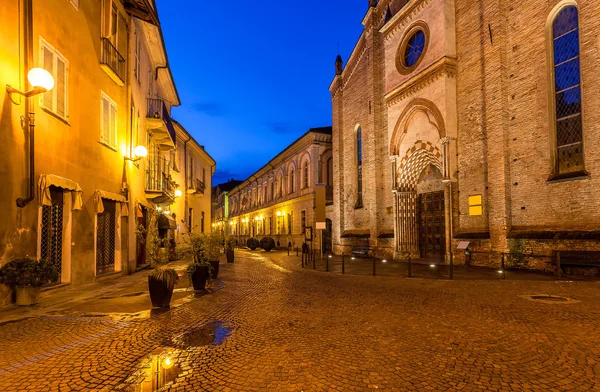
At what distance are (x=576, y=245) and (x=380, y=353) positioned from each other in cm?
1024

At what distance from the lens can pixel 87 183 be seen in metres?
10.4

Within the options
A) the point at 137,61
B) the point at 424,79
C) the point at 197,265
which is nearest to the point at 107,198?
the point at 197,265

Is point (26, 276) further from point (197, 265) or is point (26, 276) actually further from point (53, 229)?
point (197, 265)

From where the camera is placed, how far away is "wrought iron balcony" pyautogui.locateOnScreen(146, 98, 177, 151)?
672 inches

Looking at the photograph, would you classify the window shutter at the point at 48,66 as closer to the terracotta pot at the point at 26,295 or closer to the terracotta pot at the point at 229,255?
the terracotta pot at the point at 26,295

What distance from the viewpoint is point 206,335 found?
18.2 feet

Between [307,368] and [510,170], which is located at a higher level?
[510,170]

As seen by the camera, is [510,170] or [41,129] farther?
[510,170]

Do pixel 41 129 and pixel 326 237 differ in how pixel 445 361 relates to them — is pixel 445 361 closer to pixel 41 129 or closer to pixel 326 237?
pixel 41 129

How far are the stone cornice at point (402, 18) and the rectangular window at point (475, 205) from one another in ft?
33.1

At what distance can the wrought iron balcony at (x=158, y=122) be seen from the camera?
17.1 m

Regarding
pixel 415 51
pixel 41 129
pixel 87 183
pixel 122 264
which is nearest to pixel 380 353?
pixel 41 129

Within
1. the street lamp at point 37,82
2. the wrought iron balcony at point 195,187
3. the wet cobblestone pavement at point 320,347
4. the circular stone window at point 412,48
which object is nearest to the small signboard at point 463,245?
the wet cobblestone pavement at point 320,347

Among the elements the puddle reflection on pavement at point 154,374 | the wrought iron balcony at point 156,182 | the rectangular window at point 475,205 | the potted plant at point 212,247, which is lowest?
the puddle reflection on pavement at point 154,374
